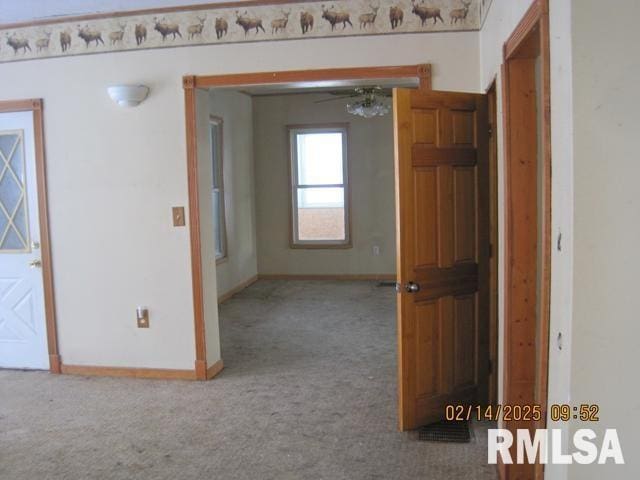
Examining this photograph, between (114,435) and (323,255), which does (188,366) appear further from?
(323,255)

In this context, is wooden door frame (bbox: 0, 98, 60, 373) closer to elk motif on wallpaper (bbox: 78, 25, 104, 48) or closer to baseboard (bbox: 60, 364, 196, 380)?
baseboard (bbox: 60, 364, 196, 380)

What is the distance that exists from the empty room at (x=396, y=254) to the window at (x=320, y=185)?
265 centimetres

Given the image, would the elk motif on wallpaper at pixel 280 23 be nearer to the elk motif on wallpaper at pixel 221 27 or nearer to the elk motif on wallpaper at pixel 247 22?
the elk motif on wallpaper at pixel 247 22

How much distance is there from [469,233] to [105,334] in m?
2.79

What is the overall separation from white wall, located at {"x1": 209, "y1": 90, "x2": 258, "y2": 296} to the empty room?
5.70ft

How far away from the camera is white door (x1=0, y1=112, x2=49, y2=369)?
4.61 meters

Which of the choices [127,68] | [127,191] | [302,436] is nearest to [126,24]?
[127,68]

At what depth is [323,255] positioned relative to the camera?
8.62m

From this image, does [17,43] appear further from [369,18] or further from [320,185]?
[320,185]

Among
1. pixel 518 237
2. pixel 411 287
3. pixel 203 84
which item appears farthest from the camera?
pixel 203 84

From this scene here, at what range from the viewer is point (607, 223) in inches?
65.6

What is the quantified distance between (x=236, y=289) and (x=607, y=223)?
646cm

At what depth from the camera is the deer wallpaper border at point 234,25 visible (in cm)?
400

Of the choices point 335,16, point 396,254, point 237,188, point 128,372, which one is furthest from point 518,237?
point 237,188
